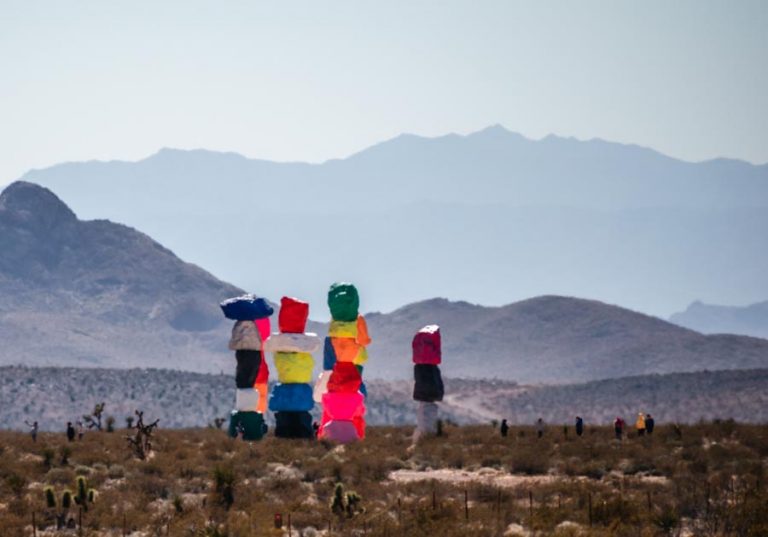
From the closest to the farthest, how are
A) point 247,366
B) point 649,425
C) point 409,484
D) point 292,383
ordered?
1. point 409,484
2. point 292,383
3. point 247,366
4. point 649,425

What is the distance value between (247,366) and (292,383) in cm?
158

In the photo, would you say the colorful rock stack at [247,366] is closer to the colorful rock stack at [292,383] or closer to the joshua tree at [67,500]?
the colorful rock stack at [292,383]

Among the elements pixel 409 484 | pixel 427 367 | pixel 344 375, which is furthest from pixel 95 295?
pixel 409 484

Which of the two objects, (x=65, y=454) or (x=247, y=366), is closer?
(x=65, y=454)

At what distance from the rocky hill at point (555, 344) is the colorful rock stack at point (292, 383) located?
89.1 m

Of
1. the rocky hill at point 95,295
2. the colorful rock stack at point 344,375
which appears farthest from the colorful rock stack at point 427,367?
the rocky hill at point 95,295

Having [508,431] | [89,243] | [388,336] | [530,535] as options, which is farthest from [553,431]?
[89,243]

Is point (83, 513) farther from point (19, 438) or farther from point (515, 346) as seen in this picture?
point (515, 346)

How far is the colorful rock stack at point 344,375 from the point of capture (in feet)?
137

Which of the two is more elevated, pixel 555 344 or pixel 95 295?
pixel 95 295

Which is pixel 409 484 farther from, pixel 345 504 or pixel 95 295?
A: pixel 95 295

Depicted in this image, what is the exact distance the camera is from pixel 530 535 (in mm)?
24438

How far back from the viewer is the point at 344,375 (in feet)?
136

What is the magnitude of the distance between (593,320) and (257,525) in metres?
126
